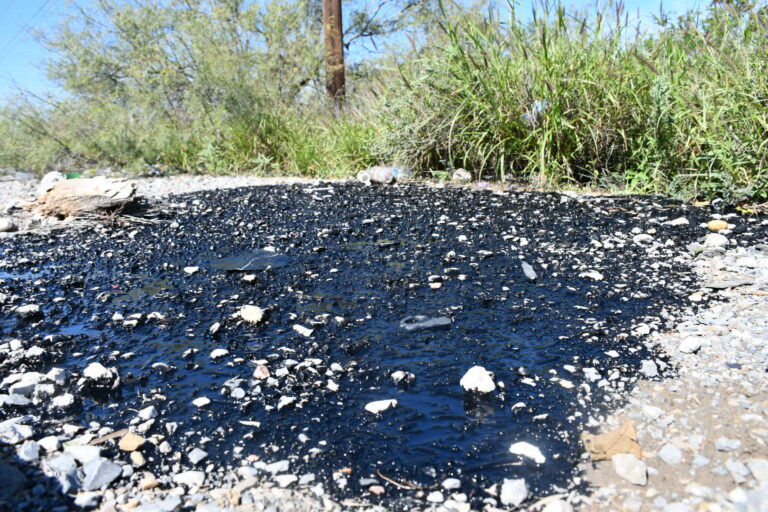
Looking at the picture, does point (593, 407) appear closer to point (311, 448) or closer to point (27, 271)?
point (311, 448)

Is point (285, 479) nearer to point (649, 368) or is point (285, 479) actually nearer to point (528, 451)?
point (528, 451)

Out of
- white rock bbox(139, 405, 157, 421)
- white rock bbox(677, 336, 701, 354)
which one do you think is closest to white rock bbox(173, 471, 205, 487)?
white rock bbox(139, 405, 157, 421)

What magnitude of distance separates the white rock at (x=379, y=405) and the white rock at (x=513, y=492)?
0.55 meters

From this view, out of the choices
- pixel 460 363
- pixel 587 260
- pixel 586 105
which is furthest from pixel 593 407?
pixel 586 105

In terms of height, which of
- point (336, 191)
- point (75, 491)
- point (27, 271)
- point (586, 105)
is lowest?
point (75, 491)

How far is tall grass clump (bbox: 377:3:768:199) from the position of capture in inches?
181

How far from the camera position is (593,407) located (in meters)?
2.08

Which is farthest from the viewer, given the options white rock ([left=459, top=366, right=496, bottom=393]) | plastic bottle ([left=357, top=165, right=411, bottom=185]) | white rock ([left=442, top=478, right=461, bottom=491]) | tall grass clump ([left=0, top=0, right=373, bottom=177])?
tall grass clump ([left=0, top=0, right=373, bottom=177])

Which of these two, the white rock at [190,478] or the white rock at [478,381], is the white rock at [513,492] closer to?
the white rock at [478,381]

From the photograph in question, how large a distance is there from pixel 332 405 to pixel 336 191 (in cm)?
408

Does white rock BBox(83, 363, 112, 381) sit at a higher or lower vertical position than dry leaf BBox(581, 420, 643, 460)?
higher

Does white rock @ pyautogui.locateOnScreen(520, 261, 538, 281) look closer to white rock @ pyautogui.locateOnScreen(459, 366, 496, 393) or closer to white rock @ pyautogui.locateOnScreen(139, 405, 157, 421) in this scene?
white rock @ pyautogui.locateOnScreen(459, 366, 496, 393)

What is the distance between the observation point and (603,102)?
5.35 meters

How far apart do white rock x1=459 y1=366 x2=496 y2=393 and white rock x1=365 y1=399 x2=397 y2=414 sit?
1.00 ft
